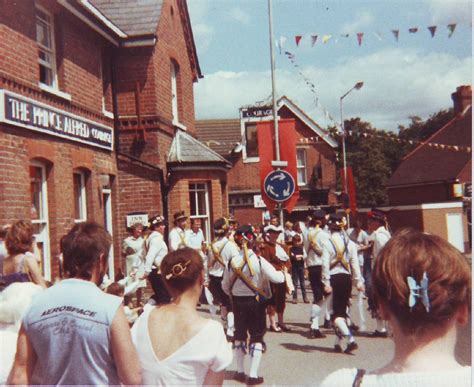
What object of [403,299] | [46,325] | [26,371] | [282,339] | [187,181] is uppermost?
[187,181]

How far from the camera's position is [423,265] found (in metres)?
1.74

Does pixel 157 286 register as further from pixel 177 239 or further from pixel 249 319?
pixel 249 319

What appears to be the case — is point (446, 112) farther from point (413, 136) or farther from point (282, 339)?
point (282, 339)

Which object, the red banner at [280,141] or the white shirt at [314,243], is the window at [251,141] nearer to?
the red banner at [280,141]

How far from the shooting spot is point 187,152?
14.5 m

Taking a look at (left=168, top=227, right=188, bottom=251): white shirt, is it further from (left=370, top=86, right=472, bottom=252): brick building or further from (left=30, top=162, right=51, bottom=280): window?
(left=370, top=86, right=472, bottom=252): brick building

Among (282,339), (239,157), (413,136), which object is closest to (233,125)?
(239,157)

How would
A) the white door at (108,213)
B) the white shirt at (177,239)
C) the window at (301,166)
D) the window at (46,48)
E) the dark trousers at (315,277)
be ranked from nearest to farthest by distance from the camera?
the dark trousers at (315,277) → the window at (46,48) → the white shirt at (177,239) → the white door at (108,213) → the window at (301,166)

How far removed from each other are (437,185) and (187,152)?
15.0 metres

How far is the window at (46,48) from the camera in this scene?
958 centimetres

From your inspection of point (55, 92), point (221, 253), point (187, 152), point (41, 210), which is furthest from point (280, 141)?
point (41, 210)

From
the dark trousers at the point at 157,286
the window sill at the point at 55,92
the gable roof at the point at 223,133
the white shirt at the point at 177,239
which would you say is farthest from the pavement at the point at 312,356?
the gable roof at the point at 223,133

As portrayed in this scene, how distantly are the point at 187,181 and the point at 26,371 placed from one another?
1152cm

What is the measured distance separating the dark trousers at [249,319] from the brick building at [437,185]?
34.0 ft
